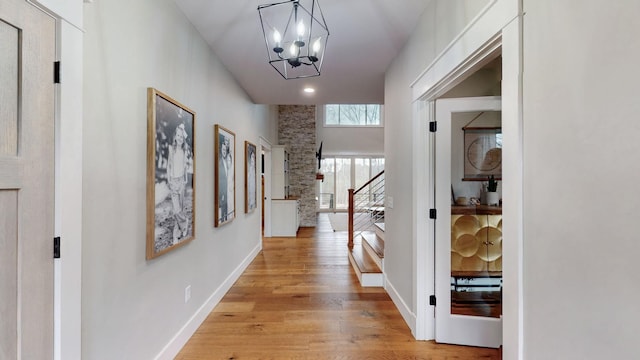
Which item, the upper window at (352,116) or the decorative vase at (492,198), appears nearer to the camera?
the decorative vase at (492,198)

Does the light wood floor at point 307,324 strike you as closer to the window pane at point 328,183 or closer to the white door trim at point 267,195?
the white door trim at point 267,195

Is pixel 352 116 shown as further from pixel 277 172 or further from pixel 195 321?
pixel 195 321

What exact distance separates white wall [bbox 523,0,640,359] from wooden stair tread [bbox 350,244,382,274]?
2.43 metres

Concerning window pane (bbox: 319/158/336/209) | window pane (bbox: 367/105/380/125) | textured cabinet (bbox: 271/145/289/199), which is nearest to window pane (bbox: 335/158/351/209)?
window pane (bbox: 319/158/336/209)

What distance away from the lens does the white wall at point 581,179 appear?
80 centimetres

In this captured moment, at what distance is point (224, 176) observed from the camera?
312 centimetres

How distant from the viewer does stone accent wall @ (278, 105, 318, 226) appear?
817 centimetres

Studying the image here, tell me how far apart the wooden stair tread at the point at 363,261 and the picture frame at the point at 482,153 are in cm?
172

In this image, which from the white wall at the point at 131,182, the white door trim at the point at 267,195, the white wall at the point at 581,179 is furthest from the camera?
the white door trim at the point at 267,195

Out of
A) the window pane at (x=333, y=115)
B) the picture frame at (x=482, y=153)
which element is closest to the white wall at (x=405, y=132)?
the picture frame at (x=482, y=153)

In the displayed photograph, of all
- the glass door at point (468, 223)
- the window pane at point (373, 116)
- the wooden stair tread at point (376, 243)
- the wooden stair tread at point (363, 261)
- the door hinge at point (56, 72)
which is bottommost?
the wooden stair tread at point (363, 261)

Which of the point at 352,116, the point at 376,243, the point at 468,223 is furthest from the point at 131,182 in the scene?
the point at 352,116

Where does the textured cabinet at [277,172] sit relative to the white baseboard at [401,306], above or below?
above

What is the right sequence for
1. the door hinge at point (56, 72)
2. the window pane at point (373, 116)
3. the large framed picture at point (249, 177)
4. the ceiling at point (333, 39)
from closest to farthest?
the door hinge at point (56, 72) < the ceiling at point (333, 39) < the large framed picture at point (249, 177) < the window pane at point (373, 116)
